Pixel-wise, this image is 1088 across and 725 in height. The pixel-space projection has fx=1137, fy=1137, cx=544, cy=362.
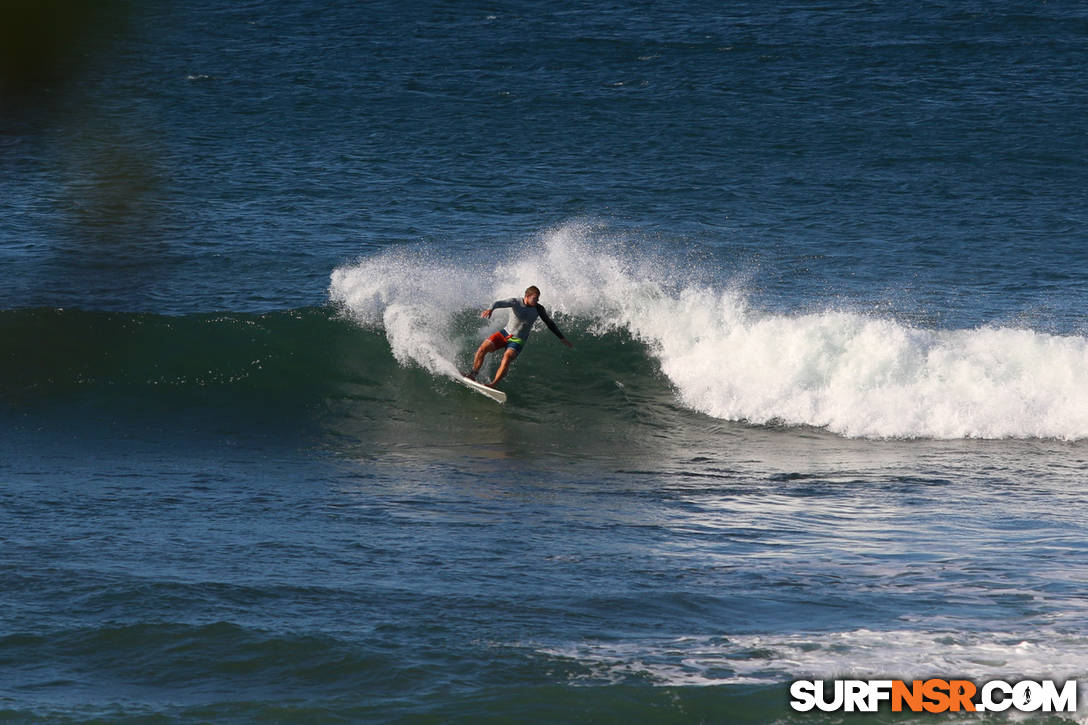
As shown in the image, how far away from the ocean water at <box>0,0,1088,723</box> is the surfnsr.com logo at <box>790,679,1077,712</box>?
4.2 inches

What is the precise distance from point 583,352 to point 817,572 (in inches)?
336

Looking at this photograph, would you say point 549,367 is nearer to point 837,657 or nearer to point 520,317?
point 520,317

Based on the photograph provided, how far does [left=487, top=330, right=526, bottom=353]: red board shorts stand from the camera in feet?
47.4

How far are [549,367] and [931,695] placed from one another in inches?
404

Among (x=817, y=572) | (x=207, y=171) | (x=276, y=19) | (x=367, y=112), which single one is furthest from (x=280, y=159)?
(x=817, y=572)

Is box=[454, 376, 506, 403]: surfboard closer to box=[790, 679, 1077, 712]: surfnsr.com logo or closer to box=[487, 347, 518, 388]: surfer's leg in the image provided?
box=[487, 347, 518, 388]: surfer's leg

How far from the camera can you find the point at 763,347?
50.8ft

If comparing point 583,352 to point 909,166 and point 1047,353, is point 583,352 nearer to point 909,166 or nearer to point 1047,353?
point 1047,353

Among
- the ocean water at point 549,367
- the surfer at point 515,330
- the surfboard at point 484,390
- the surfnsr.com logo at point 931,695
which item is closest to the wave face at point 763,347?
the ocean water at point 549,367

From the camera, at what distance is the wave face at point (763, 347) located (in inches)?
554

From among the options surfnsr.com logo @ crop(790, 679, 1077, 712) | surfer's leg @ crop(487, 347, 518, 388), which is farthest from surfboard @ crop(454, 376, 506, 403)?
surfnsr.com logo @ crop(790, 679, 1077, 712)

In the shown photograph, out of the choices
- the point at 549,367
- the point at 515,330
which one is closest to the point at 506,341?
the point at 515,330

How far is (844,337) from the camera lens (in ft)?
50.4

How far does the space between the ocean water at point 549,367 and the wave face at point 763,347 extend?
0.06 meters
